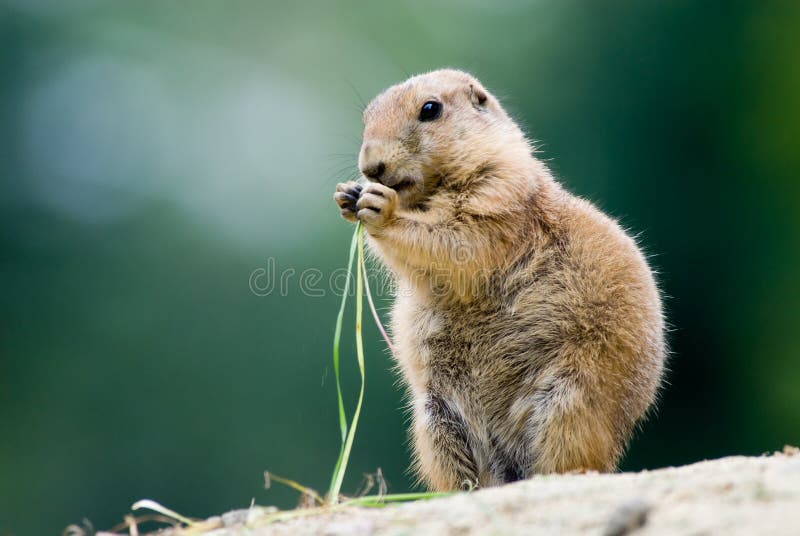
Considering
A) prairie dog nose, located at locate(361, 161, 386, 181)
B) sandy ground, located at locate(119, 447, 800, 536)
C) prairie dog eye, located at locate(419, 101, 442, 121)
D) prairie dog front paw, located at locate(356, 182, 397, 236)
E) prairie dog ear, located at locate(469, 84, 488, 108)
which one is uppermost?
prairie dog ear, located at locate(469, 84, 488, 108)

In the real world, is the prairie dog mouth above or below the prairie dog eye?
below

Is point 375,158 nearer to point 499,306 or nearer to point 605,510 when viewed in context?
point 499,306

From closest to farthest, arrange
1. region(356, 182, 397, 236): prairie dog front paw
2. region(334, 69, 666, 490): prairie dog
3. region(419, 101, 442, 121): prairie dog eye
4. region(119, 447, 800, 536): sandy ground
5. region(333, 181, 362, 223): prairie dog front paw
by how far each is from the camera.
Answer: region(119, 447, 800, 536): sandy ground
region(334, 69, 666, 490): prairie dog
region(356, 182, 397, 236): prairie dog front paw
region(333, 181, 362, 223): prairie dog front paw
region(419, 101, 442, 121): prairie dog eye

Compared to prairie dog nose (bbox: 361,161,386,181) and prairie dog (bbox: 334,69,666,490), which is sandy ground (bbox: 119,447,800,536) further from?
prairie dog nose (bbox: 361,161,386,181)

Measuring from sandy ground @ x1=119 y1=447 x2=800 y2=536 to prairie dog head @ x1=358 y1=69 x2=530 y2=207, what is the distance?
6.24 feet

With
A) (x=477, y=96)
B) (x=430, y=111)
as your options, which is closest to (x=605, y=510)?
(x=430, y=111)

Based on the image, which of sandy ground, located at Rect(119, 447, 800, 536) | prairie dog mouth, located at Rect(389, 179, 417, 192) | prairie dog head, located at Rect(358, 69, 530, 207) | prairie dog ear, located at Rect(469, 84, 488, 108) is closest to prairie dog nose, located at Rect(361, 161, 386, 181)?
prairie dog head, located at Rect(358, 69, 530, 207)

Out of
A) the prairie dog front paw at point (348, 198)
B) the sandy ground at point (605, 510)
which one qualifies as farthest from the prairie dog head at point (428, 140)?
the sandy ground at point (605, 510)

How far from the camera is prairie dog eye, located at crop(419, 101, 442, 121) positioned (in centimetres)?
Answer: 489

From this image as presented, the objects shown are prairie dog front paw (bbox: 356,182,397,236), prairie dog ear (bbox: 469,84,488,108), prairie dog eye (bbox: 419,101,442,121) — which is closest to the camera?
prairie dog front paw (bbox: 356,182,397,236)

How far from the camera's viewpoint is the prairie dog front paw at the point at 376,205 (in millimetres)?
4402

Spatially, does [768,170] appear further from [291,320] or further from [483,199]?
[483,199]

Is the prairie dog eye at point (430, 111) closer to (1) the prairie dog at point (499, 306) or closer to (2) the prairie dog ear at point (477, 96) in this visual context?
(1) the prairie dog at point (499, 306)

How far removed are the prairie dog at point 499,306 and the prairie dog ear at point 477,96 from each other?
366mm
